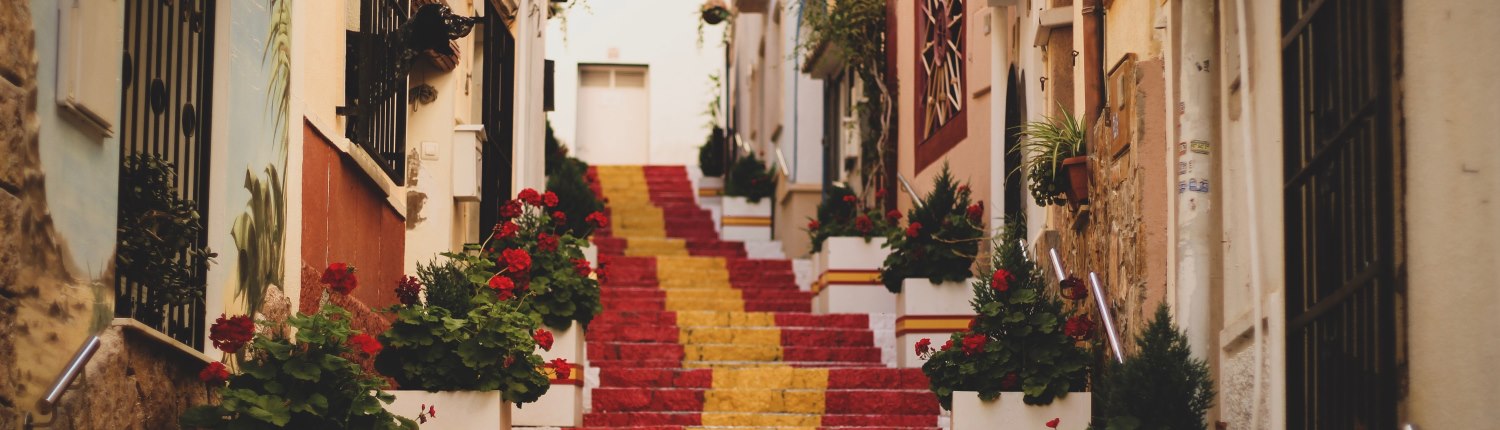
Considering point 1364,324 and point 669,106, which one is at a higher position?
point 669,106

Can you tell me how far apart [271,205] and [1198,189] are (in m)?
3.25

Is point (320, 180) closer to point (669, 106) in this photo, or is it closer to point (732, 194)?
point (732, 194)

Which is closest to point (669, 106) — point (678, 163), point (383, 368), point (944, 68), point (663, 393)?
point (678, 163)

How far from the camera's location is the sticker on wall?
6586 millimetres

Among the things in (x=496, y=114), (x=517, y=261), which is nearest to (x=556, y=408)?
(x=517, y=261)

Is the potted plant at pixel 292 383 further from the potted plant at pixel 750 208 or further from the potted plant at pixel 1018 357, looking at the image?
the potted plant at pixel 750 208

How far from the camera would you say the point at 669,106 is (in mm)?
27406

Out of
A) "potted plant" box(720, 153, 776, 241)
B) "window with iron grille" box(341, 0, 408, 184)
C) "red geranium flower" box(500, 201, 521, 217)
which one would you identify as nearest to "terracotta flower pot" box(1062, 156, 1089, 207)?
"window with iron grille" box(341, 0, 408, 184)

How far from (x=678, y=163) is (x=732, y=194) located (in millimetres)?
6993

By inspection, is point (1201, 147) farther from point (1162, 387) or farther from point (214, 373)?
point (214, 373)

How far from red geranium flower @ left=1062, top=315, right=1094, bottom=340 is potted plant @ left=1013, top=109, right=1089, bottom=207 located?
548 millimetres

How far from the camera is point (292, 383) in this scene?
19.0 feet

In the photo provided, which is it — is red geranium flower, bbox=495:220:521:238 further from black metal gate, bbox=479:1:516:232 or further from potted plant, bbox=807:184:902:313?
potted plant, bbox=807:184:902:313

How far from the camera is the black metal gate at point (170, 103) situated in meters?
5.36
